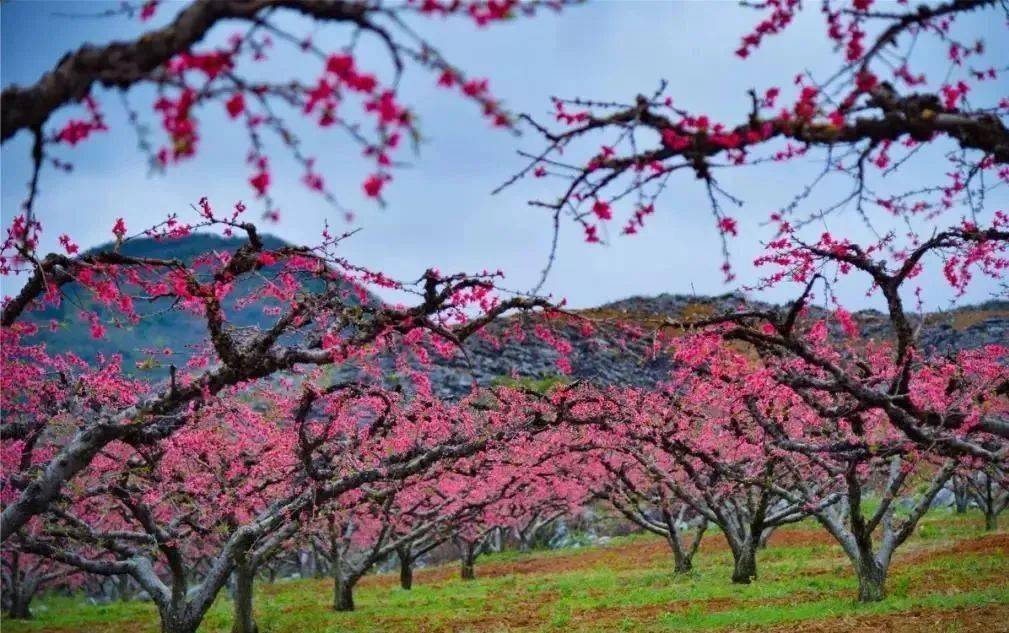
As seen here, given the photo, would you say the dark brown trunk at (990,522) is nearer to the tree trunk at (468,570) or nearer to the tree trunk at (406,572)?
the tree trunk at (468,570)

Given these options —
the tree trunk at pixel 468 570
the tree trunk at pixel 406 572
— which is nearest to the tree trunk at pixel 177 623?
the tree trunk at pixel 406 572

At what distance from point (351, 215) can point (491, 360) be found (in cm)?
8261

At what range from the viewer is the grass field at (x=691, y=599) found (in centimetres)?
1418

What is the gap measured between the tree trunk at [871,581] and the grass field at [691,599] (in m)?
0.32

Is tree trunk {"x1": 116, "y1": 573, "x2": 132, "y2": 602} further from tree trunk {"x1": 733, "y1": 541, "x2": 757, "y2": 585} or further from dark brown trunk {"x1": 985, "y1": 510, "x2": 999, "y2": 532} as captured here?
dark brown trunk {"x1": 985, "y1": 510, "x2": 999, "y2": 532}

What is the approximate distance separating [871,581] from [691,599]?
15.5 feet

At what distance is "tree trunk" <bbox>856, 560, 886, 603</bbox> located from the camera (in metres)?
15.3

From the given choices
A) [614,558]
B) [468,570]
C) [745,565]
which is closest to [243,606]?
Answer: [745,565]

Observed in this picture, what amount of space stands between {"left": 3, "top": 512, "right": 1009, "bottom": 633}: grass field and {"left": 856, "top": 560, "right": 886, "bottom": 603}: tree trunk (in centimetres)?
32

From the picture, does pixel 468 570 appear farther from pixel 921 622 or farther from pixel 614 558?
pixel 921 622

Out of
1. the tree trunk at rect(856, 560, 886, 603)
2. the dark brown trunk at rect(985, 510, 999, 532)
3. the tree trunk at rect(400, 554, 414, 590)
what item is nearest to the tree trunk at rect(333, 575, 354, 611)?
the tree trunk at rect(400, 554, 414, 590)

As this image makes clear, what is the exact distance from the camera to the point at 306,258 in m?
8.82

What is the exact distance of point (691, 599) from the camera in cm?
1889

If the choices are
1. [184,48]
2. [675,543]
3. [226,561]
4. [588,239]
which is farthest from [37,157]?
[675,543]
